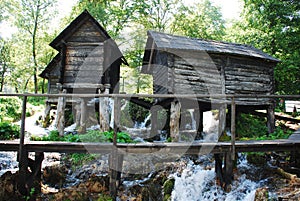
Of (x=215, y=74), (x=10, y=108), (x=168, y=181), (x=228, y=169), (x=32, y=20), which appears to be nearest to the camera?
(x=228, y=169)

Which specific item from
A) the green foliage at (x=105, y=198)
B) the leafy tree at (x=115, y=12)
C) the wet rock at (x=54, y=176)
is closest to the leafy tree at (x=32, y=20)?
the leafy tree at (x=115, y=12)

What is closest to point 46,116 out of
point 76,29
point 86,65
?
point 86,65

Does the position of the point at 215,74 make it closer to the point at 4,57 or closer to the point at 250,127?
the point at 250,127

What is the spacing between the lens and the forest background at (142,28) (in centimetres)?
1505

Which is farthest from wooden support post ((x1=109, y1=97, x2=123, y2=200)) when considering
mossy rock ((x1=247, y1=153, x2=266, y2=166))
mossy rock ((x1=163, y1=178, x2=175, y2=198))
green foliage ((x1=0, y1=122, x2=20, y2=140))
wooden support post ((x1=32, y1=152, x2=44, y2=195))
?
green foliage ((x1=0, y1=122, x2=20, y2=140))

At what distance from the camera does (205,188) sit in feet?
23.7

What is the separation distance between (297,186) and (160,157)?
4.67 meters

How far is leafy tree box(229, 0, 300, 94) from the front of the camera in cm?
1468

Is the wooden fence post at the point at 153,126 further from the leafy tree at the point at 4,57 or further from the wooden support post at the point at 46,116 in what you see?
the leafy tree at the point at 4,57

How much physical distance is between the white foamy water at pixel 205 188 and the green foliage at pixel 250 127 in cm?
607

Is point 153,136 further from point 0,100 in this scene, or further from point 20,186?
point 0,100

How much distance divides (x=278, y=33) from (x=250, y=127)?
5.77 metres

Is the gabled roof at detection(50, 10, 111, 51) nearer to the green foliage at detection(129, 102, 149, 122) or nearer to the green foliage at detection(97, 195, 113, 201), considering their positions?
the green foliage at detection(97, 195, 113, 201)

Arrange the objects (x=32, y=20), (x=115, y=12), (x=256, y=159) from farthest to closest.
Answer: (x=32, y=20), (x=115, y=12), (x=256, y=159)
